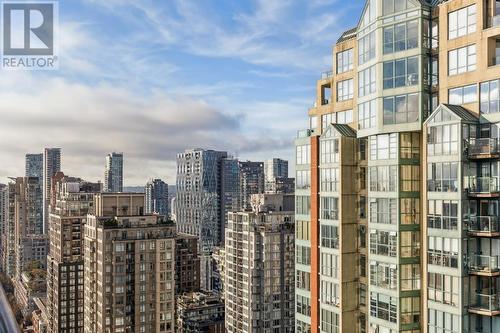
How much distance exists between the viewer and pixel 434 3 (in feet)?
130

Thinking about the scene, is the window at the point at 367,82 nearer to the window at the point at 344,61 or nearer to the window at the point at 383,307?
the window at the point at 344,61

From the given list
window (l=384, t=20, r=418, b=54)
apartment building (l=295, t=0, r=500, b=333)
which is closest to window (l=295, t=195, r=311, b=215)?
apartment building (l=295, t=0, r=500, b=333)

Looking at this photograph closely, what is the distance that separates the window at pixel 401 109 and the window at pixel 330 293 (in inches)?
608

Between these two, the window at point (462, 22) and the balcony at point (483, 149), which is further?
the window at point (462, 22)

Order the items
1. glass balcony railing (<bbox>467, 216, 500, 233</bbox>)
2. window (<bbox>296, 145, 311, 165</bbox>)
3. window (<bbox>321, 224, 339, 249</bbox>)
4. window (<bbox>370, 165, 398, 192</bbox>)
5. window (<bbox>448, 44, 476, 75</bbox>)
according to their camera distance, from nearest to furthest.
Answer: glass balcony railing (<bbox>467, 216, 500, 233</bbox>) < window (<bbox>448, 44, 476, 75</bbox>) < window (<bbox>370, 165, 398, 192</bbox>) < window (<bbox>321, 224, 339, 249</bbox>) < window (<bbox>296, 145, 311, 165</bbox>)

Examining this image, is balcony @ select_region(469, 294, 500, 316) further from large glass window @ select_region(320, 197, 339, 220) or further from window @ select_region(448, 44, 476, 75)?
window @ select_region(448, 44, 476, 75)

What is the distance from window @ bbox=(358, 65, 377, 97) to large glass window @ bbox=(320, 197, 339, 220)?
31.9 ft

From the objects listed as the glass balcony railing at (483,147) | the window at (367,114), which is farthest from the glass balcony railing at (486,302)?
the window at (367,114)

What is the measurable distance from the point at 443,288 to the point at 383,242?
19.0 feet

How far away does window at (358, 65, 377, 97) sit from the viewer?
41.0 metres

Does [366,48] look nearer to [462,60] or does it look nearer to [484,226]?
[462,60]

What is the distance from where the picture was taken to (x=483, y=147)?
34.3 metres

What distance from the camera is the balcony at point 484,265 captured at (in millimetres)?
34188

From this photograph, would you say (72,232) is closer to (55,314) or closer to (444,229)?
(55,314)
